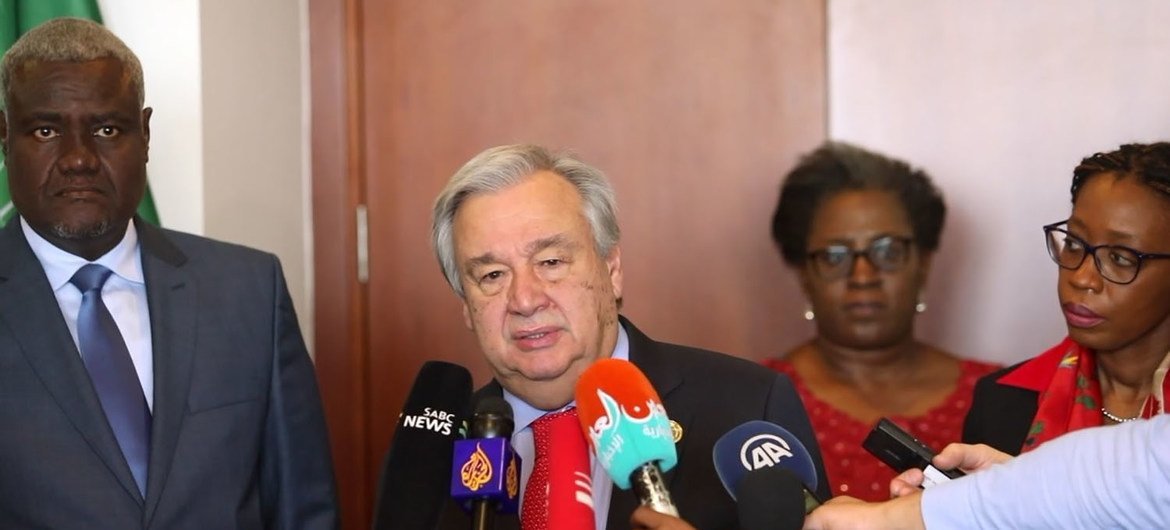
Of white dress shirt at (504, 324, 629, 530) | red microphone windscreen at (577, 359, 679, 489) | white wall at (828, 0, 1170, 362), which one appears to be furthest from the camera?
white wall at (828, 0, 1170, 362)

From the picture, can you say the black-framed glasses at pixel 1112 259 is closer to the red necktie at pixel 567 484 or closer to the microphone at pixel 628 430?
the red necktie at pixel 567 484

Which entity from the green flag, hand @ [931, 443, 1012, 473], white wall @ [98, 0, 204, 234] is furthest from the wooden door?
hand @ [931, 443, 1012, 473]

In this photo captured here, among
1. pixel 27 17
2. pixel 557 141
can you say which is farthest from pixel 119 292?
pixel 557 141

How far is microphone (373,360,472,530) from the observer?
2064mm

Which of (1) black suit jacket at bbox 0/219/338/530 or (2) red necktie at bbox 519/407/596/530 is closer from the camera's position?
(2) red necktie at bbox 519/407/596/530

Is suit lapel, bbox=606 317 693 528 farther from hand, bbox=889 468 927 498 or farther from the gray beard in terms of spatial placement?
the gray beard

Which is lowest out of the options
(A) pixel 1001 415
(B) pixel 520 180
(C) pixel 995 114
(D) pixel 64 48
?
(A) pixel 1001 415

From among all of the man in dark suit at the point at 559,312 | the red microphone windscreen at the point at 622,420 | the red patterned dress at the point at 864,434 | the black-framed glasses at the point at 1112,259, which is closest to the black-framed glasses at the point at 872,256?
the red patterned dress at the point at 864,434

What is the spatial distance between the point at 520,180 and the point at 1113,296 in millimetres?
1152

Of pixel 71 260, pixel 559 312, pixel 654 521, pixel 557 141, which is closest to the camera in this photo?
pixel 654 521

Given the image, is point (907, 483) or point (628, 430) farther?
point (907, 483)

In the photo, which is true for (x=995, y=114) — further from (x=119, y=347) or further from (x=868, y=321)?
(x=119, y=347)

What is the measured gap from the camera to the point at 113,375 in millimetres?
2463

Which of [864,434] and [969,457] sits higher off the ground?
[969,457]
